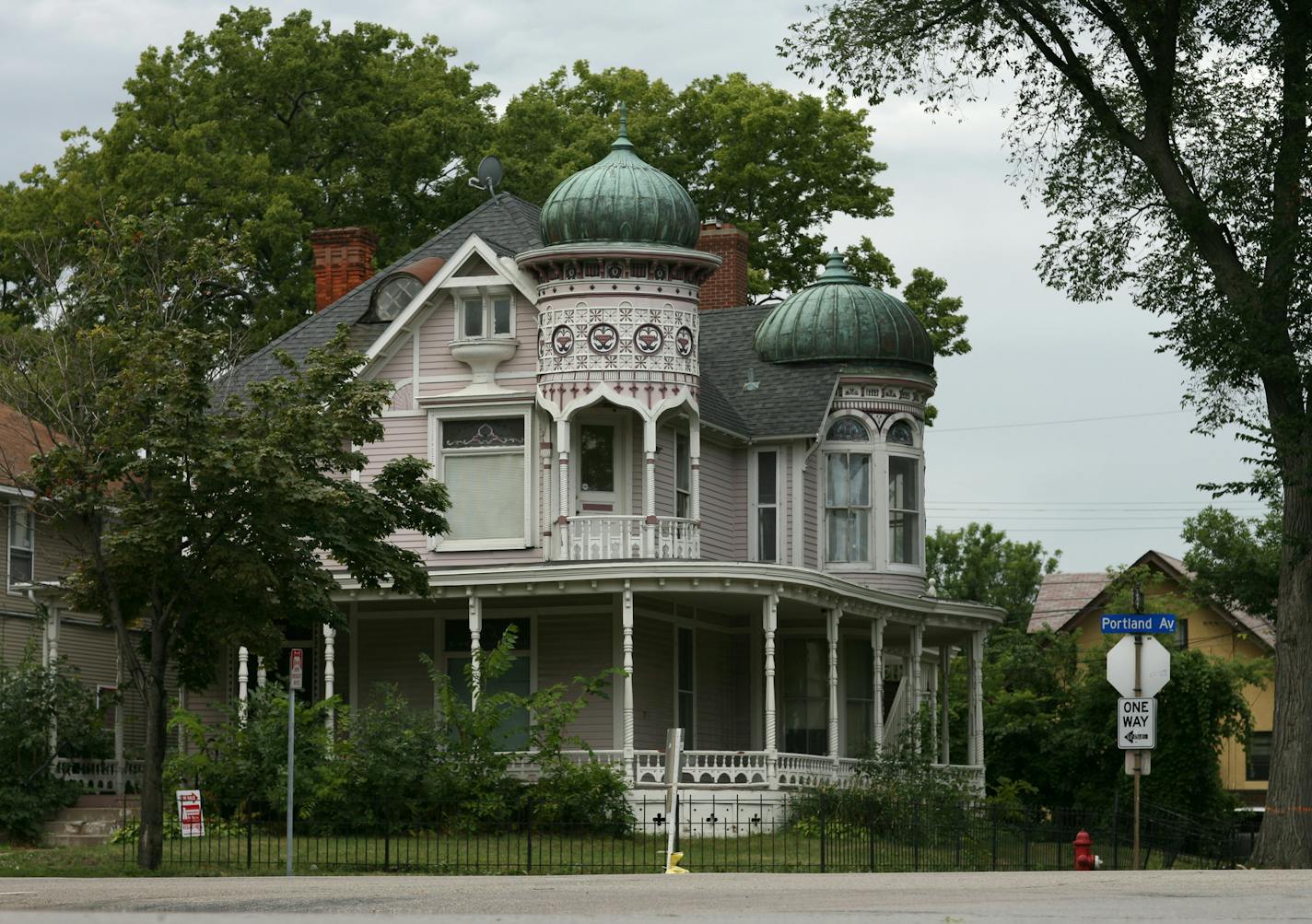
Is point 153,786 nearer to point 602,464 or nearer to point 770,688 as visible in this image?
point 770,688

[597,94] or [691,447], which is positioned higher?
[597,94]

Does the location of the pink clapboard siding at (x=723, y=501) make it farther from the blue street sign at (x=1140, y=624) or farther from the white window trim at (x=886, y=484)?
the blue street sign at (x=1140, y=624)

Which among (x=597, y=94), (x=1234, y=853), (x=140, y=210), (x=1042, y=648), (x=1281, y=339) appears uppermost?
(x=597, y=94)

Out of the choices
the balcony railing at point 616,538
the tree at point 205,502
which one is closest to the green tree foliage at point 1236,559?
the balcony railing at point 616,538

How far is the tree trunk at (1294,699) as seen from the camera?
99.7 feet

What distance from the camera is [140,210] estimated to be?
1838 inches

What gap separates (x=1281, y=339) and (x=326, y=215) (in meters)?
26.7

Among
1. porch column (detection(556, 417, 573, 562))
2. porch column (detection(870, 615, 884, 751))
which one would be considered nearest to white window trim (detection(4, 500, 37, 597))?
porch column (detection(556, 417, 573, 562))

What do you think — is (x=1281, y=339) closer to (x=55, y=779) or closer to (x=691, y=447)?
(x=691, y=447)

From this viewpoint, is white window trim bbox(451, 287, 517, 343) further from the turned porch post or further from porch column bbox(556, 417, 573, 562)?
the turned porch post

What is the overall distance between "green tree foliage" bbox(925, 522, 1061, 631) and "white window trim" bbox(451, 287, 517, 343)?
52658mm

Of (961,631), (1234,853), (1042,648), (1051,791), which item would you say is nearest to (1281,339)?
(1234,853)

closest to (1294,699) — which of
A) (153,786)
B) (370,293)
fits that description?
(153,786)

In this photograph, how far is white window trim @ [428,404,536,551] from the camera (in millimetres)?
34125
